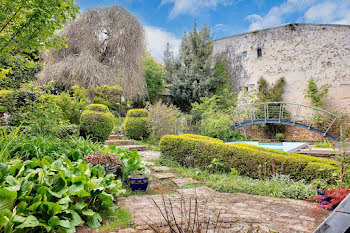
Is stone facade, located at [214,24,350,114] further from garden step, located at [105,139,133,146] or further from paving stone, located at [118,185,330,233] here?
paving stone, located at [118,185,330,233]

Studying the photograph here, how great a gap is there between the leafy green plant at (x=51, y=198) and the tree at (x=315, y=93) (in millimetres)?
11344

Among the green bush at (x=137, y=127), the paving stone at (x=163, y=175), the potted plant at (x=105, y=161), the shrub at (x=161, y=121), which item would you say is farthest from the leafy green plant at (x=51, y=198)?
the green bush at (x=137, y=127)

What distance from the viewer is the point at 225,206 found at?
2.54m

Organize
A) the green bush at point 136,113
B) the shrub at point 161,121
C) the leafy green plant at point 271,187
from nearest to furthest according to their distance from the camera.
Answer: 1. the leafy green plant at point 271,187
2. the shrub at point 161,121
3. the green bush at point 136,113

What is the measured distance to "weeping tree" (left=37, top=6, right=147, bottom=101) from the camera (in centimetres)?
1125

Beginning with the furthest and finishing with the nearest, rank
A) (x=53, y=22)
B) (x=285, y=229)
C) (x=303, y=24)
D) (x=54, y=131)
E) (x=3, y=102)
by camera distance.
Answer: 1. (x=303, y=24)
2. (x=3, y=102)
3. (x=54, y=131)
4. (x=53, y=22)
5. (x=285, y=229)

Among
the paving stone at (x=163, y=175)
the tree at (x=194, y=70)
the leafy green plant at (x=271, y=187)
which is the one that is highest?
the tree at (x=194, y=70)

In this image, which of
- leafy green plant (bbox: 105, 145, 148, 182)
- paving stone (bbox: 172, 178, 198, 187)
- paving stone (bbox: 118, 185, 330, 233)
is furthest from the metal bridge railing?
leafy green plant (bbox: 105, 145, 148, 182)

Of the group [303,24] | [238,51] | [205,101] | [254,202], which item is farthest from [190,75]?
[254,202]

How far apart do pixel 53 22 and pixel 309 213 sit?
438 centimetres

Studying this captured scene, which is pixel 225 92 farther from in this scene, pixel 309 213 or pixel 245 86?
pixel 309 213

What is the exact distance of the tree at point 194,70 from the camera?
13.2 meters

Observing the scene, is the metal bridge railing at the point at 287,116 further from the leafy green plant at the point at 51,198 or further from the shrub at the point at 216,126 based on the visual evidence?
the leafy green plant at the point at 51,198

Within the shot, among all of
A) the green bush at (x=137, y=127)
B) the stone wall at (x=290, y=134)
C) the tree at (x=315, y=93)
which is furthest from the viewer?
the stone wall at (x=290, y=134)
